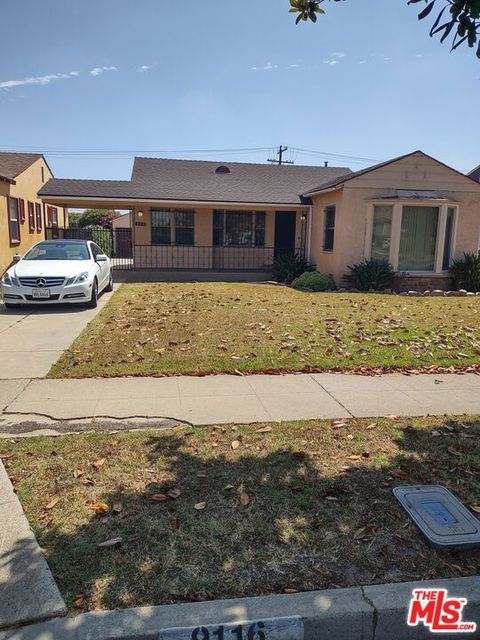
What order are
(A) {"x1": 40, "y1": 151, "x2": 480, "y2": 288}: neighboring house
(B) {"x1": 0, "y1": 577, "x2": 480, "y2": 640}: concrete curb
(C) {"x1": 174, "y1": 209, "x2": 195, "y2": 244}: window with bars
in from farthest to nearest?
(C) {"x1": 174, "y1": 209, "x2": 195, "y2": 244}: window with bars < (A) {"x1": 40, "y1": 151, "x2": 480, "y2": 288}: neighboring house < (B) {"x1": 0, "y1": 577, "x2": 480, "y2": 640}: concrete curb

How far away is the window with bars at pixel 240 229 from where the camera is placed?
67.3 feet

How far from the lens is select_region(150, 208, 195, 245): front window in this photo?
20.0m

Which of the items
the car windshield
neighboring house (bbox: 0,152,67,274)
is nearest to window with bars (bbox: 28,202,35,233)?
neighboring house (bbox: 0,152,67,274)

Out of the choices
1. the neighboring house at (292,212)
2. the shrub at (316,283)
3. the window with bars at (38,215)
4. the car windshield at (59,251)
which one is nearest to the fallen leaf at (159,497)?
the car windshield at (59,251)

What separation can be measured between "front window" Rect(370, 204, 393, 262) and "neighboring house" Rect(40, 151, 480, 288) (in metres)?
0.03

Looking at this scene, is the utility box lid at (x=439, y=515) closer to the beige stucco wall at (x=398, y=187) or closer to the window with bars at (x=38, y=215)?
the beige stucco wall at (x=398, y=187)

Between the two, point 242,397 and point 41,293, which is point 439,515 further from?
point 41,293

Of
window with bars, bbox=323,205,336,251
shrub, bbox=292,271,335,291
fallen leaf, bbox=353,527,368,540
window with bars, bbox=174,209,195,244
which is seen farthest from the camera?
window with bars, bbox=174,209,195,244

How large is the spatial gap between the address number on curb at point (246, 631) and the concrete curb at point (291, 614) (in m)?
0.03

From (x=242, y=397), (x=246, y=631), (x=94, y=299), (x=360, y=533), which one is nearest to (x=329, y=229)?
(x=94, y=299)

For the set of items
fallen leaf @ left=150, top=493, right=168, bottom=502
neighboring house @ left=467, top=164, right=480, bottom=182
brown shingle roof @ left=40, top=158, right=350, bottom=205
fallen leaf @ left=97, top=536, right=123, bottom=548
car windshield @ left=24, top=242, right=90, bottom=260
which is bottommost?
fallen leaf @ left=97, top=536, right=123, bottom=548

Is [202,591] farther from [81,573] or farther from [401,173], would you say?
[401,173]

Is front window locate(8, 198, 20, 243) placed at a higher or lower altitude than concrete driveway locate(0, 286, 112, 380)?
higher

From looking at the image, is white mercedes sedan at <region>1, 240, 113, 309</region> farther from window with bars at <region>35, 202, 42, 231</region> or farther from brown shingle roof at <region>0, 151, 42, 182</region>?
window with bars at <region>35, 202, 42, 231</region>
